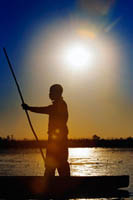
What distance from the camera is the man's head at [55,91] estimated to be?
30.1 ft

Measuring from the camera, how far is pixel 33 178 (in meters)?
8.96

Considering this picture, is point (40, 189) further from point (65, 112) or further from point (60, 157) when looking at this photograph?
point (65, 112)

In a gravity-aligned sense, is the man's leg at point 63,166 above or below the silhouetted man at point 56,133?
below

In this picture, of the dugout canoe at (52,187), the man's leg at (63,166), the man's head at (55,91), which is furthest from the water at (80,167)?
the man's head at (55,91)

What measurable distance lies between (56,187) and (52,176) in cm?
26

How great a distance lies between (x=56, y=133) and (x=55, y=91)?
994 mm

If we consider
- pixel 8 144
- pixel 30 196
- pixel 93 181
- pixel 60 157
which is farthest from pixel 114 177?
pixel 8 144

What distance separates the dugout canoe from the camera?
8797 mm

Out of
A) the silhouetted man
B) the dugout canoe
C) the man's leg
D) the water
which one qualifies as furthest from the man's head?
the water

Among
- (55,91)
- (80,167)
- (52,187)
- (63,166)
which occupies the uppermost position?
(55,91)

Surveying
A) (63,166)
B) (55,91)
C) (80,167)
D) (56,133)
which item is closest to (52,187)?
(63,166)

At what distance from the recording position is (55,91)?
30.1 ft

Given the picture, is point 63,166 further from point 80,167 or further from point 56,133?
point 80,167

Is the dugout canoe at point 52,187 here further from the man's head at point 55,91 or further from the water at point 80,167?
the man's head at point 55,91
